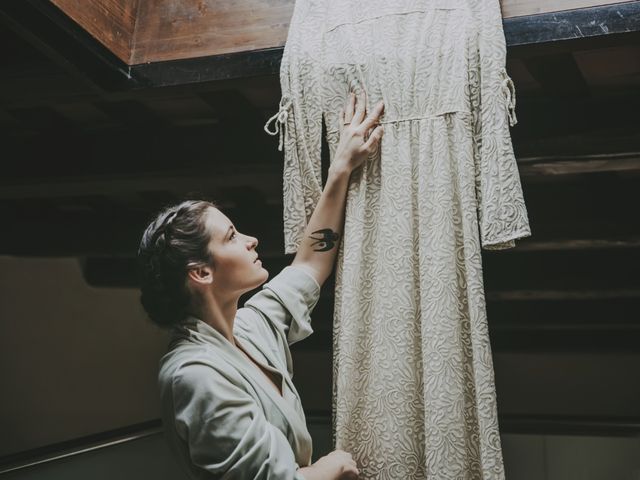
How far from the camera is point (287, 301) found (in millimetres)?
2305

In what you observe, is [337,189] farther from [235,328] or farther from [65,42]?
[65,42]

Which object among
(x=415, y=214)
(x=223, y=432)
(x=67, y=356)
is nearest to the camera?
(x=223, y=432)

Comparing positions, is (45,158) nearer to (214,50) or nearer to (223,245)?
(214,50)

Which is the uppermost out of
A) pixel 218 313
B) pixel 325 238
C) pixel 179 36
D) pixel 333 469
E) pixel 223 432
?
pixel 179 36

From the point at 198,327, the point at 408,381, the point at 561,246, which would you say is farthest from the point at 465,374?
the point at 561,246

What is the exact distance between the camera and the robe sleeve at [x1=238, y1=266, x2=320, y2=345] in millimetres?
2305

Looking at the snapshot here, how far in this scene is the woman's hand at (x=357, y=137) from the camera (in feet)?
7.27

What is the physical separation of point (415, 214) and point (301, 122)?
48 cm

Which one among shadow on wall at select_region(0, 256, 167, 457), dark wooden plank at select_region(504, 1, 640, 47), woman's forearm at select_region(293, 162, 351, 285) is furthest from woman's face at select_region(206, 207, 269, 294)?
shadow on wall at select_region(0, 256, 167, 457)

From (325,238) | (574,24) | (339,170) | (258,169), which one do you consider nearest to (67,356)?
(258,169)

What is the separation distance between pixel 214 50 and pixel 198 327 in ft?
3.27

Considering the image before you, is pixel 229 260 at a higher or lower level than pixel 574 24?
lower

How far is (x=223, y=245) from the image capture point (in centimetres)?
207

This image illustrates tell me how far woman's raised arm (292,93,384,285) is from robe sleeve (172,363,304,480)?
0.61 metres
